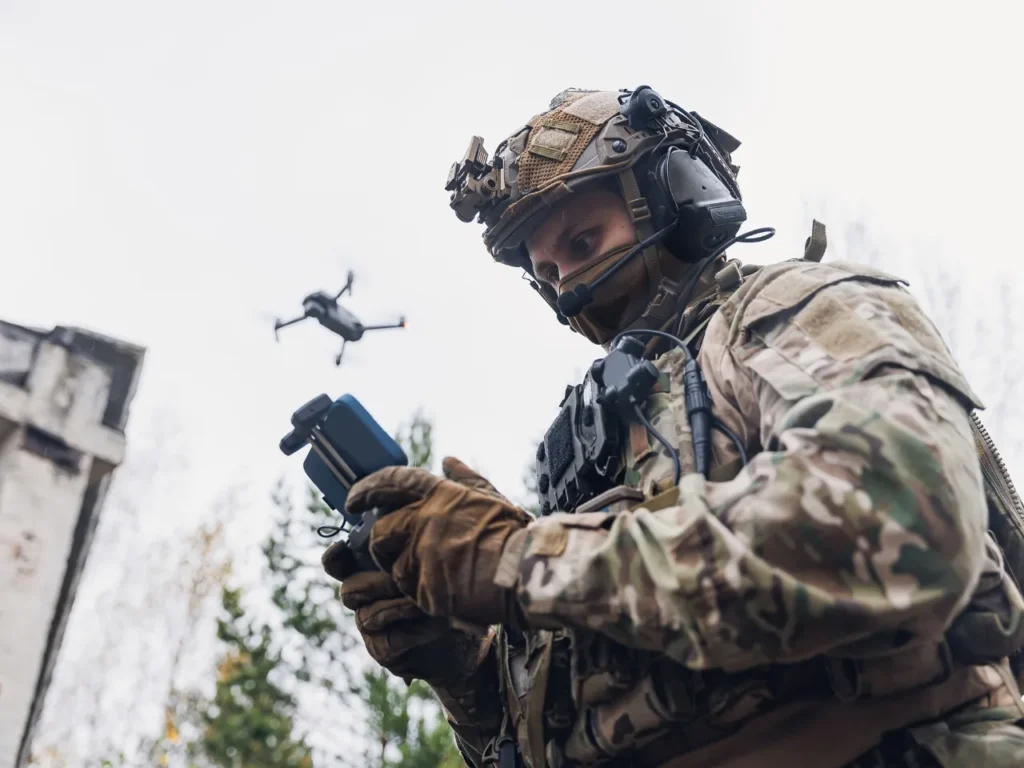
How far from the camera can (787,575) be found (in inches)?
65.6

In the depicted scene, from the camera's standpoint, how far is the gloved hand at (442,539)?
1.94 m

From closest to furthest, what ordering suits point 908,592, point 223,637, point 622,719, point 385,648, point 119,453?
point 908,592 → point 622,719 → point 385,648 → point 119,453 → point 223,637

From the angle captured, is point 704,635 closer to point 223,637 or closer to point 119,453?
point 119,453

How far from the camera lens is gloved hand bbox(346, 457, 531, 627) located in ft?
6.36

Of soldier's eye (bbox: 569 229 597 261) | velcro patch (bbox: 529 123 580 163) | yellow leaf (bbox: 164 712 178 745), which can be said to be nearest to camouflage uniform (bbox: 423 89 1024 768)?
soldier's eye (bbox: 569 229 597 261)

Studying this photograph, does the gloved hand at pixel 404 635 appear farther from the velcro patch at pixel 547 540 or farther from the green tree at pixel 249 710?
the green tree at pixel 249 710

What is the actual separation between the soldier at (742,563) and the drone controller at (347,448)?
11 cm

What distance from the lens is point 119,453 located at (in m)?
5.93

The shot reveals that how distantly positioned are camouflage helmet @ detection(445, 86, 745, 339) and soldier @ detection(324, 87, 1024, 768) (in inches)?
6.8

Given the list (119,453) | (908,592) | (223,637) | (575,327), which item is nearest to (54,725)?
Answer: (223,637)

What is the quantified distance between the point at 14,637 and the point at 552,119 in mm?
3848

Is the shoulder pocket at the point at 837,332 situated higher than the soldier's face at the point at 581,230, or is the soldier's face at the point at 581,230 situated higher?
the soldier's face at the point at 581,230

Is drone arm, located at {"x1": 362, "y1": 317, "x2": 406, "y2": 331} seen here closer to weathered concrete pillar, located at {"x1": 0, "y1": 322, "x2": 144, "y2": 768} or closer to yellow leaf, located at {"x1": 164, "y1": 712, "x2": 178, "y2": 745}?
weathered concrete pillar, located at {"x1": 0, "y1": 322, "x2": 144, "y2": 768}

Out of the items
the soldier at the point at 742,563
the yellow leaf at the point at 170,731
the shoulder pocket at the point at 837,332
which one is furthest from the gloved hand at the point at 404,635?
the yellow leaf at the point at 170,731
